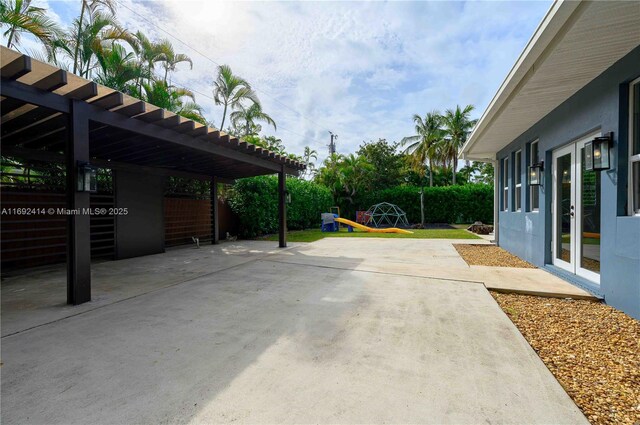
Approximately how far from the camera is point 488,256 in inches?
301

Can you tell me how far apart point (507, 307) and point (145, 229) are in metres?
8.33

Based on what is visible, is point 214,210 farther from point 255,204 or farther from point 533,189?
point 533,189

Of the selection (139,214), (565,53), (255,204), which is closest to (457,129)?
(255,204)

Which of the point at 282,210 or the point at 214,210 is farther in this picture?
the point at 214,210

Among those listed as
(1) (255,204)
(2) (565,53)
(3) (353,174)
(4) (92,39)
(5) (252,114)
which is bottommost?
(1) (255,204)

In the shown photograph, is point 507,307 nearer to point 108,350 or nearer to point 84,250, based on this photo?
point 108,350

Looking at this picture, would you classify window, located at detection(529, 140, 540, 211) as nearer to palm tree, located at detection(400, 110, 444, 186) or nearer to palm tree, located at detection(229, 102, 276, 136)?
palm tree, located at detection(229, 102, 276, 136)

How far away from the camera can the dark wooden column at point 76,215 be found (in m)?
3.80

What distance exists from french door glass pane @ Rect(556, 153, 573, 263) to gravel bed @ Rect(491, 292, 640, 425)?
1.55 meters

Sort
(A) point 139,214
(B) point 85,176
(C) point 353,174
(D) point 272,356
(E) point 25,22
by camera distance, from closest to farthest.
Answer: (D) point 272,356 < (B) point 85,176 < (E) point 25,22 < (A) point 139,214 < (C) point 353,174

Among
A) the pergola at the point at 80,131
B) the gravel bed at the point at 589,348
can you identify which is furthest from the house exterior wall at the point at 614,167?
the pergola at the point at 80,131

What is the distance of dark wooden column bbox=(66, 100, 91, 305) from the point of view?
12.5 ft

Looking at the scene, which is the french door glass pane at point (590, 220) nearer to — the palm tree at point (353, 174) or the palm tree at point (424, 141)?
the palm tree at point (353, 174)

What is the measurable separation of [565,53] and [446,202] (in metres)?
17.2
